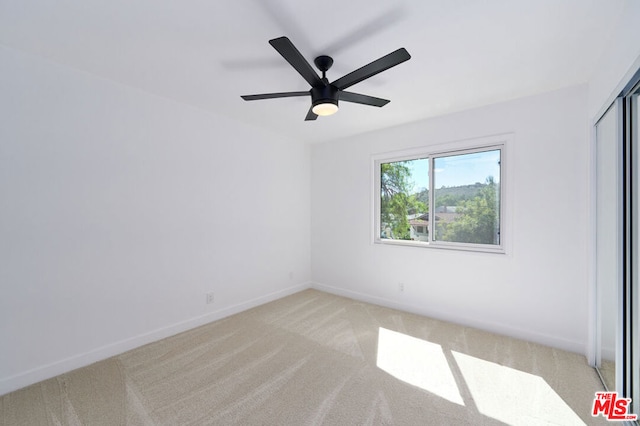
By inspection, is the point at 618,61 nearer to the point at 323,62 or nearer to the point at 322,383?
the point at 323,62

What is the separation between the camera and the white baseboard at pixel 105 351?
201 centimetres

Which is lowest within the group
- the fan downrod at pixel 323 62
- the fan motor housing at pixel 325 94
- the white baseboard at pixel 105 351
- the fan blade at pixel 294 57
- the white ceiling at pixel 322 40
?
the white baseboard at pixel 105 351

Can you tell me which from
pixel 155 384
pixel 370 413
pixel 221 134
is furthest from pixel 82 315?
pixel 370 413

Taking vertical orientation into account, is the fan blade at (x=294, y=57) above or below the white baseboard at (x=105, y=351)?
above

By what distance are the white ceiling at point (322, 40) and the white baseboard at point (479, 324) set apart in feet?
7.93

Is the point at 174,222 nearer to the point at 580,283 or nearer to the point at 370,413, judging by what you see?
the point at 370,413

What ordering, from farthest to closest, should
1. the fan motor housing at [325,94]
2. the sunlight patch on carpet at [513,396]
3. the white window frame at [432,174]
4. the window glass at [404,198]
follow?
the window glass at [404,198], the white window frame at [432,174], the fan motor housing at [325,94], the sunlight patch on carpet at [513,396]

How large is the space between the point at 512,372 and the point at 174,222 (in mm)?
3483

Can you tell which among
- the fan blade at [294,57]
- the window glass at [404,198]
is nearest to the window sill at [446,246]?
the window glass at [404,198]

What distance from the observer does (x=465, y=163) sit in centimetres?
321

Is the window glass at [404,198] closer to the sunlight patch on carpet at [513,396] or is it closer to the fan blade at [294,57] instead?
the sunlight patch on carpet at [513,396]

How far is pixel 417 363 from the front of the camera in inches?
92.0

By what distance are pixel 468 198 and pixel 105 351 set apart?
4048 millimetres

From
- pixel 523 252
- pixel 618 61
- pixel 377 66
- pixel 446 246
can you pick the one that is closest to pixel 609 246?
pixel 523 252
